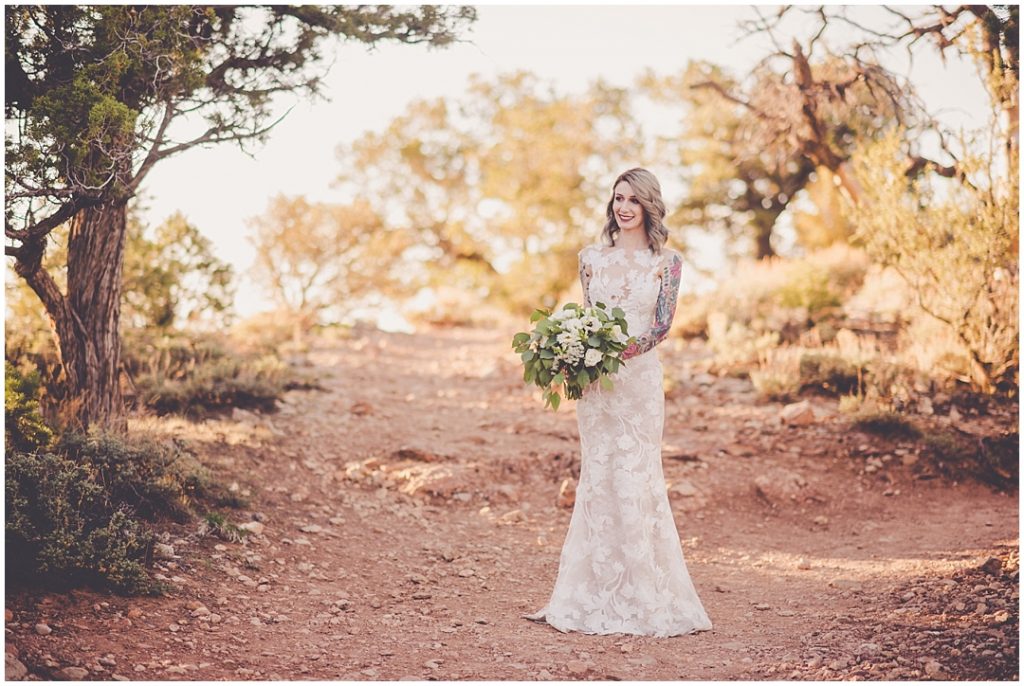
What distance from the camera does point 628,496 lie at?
510 centimetres

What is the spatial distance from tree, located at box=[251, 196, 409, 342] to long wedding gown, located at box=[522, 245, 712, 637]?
10764 millimetres

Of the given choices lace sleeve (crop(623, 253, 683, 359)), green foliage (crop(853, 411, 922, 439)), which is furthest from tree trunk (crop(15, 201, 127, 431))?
green foliage (crop(853, 411, 922, 439))

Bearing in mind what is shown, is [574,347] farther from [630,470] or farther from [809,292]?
[809,292]

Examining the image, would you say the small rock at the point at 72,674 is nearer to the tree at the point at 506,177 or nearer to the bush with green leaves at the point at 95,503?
the bush with green leaves at the point at 95,503

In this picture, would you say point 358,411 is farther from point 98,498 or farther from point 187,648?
point 187,648

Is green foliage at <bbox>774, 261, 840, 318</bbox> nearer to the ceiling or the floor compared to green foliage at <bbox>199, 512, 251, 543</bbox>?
nearer to the ceiling

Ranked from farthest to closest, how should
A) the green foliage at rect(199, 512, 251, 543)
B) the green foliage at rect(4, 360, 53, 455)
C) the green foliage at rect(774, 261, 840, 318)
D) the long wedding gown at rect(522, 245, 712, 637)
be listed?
the green foliage at rect(774, 261, 840, 318) < the green foliage at rect(199, 512, 251, 543) < the green foliage at rect(4, 360, 53, 455) < the long wedding gown at rect(522, 245, 712, 637)

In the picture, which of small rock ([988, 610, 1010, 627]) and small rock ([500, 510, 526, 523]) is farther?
small rock ([500, 510, 526, 523])

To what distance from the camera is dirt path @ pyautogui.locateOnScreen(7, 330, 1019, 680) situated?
4.41 meters

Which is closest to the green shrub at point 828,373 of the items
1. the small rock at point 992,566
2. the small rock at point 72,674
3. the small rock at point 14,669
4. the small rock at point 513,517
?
the small rock at point 513,517

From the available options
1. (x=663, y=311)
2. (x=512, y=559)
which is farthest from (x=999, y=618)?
(x=512, y=559)

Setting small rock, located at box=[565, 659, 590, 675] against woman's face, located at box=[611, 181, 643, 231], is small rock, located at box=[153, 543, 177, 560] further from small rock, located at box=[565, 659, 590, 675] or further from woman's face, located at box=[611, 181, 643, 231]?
woman's face, located at box=[611, 181, 643, 231]

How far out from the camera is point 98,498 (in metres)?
5.66

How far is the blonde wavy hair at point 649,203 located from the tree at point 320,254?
1083cm
